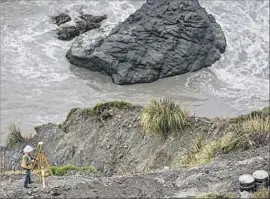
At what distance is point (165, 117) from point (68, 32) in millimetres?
16031

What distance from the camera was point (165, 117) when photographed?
54.3ft

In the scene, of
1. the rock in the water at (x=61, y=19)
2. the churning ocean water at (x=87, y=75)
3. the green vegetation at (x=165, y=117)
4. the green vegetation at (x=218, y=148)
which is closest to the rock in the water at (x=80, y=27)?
the churning ocean water at (x=87, y=75)

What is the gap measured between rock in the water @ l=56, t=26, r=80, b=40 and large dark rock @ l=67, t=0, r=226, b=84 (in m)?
1.24

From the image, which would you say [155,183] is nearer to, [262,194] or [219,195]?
[219,195]

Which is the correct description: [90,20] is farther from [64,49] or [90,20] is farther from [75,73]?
[75,73]

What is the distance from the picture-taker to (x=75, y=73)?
28859 mm

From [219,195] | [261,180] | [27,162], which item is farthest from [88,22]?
[219,195]

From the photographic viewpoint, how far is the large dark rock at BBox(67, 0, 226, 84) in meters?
28.5

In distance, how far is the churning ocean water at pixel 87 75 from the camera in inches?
1028

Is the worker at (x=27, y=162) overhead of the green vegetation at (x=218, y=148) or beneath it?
overhead

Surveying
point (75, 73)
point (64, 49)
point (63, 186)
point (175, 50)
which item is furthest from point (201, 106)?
point (63, 186)

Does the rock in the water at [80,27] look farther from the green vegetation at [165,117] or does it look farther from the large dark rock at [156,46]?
the green vegetation at [165,117]

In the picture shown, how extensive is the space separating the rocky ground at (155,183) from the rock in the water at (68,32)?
18850mm

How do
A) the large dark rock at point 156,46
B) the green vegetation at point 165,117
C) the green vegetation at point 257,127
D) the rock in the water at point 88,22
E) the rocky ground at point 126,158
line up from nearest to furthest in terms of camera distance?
1. the rocky ground at point 126,158
2. the green vegetation at point 257,127
3. the green vegetation at point 165,117
4. the large dark rock at point 156,46
5. the rock in the water at point 88,22
